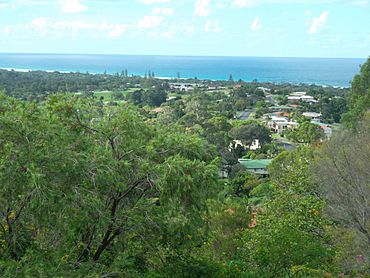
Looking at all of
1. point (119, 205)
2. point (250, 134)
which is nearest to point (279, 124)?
point (250, 134)

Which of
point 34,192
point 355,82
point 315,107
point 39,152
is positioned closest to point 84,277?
point 34,192

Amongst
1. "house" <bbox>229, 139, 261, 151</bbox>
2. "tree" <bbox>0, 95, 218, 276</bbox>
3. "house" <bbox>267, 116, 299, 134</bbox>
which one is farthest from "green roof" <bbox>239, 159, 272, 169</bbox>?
"tree" <bbox>0, 95, 218, 276</bbox>

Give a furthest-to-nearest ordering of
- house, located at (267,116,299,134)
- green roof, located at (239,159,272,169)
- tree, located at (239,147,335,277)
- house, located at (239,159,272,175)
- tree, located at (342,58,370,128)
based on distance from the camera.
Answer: house, located at (267,116,299,134) < green roof, located at (239,159,272,169) < house, located at (239,159,272,175) < tree, located at (342,58,370,128) < tree, located at (239,147,335,277)

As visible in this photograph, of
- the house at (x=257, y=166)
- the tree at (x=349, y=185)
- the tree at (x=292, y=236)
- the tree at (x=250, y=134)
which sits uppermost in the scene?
the tree at (x=349, y=185)

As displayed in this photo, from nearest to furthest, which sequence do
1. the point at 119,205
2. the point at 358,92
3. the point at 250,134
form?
the point at 119,205, the point at 358,92, the point at 250,134

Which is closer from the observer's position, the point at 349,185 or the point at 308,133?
the point at 349,185

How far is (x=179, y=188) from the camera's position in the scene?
5.92 metres

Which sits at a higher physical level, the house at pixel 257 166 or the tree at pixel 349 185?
the tree at pixel 349 185

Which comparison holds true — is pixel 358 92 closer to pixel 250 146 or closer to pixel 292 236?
pixel 250 146

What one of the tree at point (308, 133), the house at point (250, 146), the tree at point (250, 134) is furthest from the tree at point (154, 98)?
the tree at point (308, 133)

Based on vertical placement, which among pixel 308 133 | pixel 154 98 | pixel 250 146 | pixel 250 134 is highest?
pixel 308 133

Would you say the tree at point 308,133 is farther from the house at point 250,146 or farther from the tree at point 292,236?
the tree at point 292,236

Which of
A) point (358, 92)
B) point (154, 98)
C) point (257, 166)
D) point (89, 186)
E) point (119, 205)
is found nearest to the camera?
point (89, 186)

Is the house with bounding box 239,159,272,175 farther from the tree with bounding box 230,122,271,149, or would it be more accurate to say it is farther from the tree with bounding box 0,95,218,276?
the tree with bounding box 0,95,218,276
